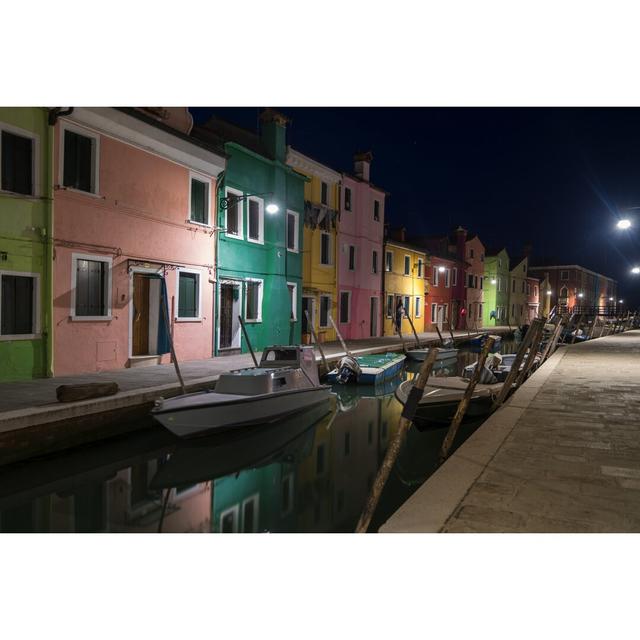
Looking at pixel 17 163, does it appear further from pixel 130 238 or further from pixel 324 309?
pixel 324 309

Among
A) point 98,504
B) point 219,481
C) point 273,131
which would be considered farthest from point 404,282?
point 98,504

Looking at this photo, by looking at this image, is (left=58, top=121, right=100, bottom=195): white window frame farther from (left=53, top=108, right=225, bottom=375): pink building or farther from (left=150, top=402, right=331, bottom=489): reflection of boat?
(left=150, top=402, right=331, bottom=489): reflection of boat

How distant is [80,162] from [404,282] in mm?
21841

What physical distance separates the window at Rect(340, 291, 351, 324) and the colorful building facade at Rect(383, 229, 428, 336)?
12.8 ft

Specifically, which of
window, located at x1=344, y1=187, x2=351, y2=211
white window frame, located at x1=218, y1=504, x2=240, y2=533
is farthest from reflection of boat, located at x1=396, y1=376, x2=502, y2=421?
window, located at x1=344, y1=187, x2=351, y2=211

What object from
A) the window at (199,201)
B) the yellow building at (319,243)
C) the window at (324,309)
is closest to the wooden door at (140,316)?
the window at (199,201)

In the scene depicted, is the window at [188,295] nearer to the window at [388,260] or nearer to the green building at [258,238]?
the green building at [258,238]

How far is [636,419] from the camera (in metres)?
7.56

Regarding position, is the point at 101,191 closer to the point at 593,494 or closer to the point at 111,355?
the point at 111,355

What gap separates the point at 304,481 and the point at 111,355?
6.62m

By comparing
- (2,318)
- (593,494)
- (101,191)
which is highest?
(101,191)

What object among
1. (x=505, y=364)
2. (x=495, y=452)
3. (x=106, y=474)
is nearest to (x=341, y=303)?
(x=505, y=364)

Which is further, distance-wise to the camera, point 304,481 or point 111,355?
point 111,355

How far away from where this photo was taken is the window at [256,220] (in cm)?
1817
